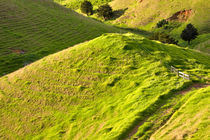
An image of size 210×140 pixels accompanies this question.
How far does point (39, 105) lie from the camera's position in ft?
73.0

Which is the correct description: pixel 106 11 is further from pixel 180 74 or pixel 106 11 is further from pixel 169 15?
pixel 180 74

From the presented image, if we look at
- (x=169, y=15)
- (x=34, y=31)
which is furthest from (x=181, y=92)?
(x=169, y=15)

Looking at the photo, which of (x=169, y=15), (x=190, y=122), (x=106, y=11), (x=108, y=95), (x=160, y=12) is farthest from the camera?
(x=106, y=11)

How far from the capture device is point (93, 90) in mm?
22188

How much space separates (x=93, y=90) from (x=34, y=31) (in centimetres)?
3472

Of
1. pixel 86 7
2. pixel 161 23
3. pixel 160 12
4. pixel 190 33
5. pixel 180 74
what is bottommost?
pixel 180 74

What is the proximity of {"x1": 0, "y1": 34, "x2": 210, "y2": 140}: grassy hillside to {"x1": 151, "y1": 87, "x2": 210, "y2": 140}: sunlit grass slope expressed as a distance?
1847 mm

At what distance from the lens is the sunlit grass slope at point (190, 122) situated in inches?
549

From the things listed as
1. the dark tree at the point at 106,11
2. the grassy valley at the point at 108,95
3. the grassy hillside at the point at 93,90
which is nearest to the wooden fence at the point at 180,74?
the grassy valley at the point at 108,95

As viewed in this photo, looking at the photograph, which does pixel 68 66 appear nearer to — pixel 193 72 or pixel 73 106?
pixel 73 106

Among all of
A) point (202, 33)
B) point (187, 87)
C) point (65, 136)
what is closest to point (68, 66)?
point (65, 136)

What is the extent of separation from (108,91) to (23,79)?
12380mm

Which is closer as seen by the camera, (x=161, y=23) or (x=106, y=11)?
(x=161, y=23)

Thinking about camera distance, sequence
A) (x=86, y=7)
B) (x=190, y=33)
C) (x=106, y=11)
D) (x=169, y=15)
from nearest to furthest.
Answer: (x=190, y=33) → (x=169, y=15) → (x=106, y=11) → (x=86, y=7)
